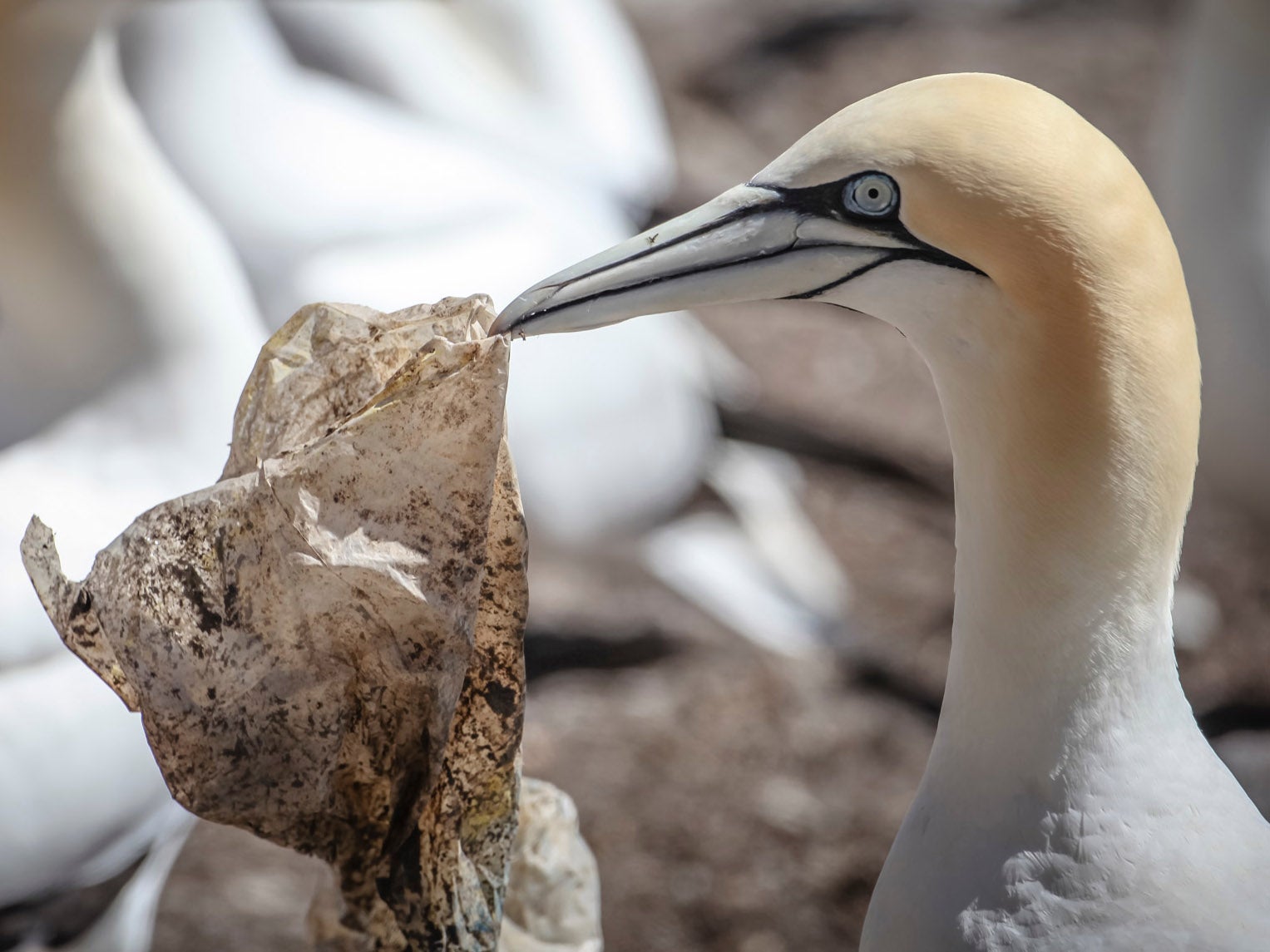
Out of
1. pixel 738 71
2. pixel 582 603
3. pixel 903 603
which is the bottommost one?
pixel 903 603

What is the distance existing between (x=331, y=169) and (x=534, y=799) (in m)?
1.24

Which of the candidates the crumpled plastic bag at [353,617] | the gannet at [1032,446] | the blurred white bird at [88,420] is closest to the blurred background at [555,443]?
the blurred white bird at [88,420]

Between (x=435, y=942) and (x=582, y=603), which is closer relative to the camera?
(x=435, y=942)

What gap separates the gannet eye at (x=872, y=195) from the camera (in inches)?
38.7

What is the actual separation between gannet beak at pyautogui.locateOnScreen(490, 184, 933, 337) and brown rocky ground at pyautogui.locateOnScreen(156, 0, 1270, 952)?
1570 millimetres

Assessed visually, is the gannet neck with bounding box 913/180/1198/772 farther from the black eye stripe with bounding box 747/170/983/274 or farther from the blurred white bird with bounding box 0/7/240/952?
the blurred white bird with bounding box 0/7/240/952

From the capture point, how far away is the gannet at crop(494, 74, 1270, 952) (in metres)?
0.96

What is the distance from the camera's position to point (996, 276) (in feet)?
3.22

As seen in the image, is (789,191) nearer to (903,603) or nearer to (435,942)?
(435,942)

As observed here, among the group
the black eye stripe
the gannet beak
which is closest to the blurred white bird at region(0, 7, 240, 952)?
the gannet beak

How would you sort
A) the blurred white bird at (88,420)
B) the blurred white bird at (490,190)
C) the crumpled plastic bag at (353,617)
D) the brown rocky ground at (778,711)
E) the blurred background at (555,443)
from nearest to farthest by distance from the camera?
1. the crumpled plastic bag at (353,617)
2. the blurred white bird at (88,420)
3. the blurred background at (555,443)
4. the blurred white bird at (490,190)
5. the brown rocky ground at (778,711)

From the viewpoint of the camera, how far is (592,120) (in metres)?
2.77

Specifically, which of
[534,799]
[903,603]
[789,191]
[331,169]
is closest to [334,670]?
[534,799]

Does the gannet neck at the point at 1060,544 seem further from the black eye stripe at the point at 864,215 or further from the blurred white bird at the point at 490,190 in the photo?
the blurred white bird at the point at 490,190
